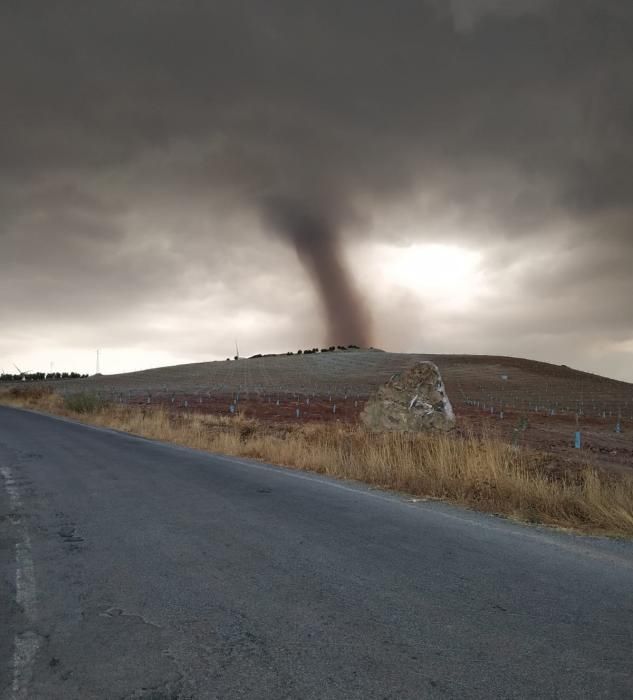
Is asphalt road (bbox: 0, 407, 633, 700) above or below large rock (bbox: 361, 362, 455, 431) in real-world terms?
below

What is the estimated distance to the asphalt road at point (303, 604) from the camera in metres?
3.13

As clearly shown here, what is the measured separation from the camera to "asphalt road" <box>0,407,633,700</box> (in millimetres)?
3129

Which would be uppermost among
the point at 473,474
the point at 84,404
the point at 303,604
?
the point at 84,404

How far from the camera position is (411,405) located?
67.0ft

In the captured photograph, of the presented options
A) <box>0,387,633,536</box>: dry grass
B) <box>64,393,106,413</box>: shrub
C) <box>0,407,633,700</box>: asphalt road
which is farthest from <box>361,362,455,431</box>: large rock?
<box>64,393,106,413</box>: shrub

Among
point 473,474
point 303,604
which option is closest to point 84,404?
point 473,474

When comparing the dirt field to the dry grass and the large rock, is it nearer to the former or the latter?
the large rock

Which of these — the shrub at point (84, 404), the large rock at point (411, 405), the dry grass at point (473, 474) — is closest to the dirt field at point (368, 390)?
the large rock at point (411, 405)

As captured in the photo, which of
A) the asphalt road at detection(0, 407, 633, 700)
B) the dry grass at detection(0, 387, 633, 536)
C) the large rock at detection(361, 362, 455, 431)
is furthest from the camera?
the large rock at detection(361, 362, 455, 431)

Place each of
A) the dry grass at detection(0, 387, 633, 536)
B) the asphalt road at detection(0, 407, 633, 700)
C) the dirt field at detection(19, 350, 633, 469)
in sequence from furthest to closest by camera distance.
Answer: the dirt field at detection(19, 350, 633, 469) < the dry grass at detection(0, 387, 633, 536) < the asphalt road at detection(0, 407, 633, 700)

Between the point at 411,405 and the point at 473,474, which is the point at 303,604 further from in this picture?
the point at 411,405

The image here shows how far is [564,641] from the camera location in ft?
11.7

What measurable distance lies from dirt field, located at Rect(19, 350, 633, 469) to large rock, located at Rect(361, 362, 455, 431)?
13.9 feet

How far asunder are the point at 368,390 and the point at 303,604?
193ft
